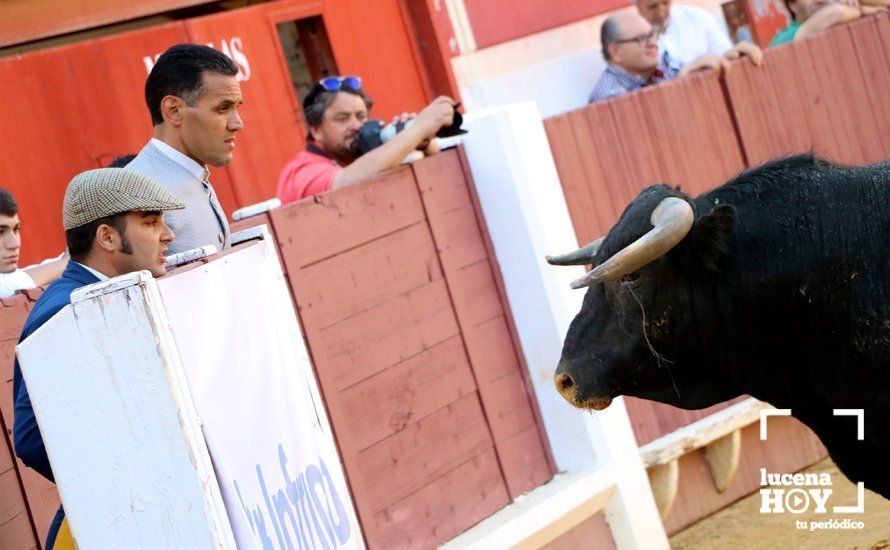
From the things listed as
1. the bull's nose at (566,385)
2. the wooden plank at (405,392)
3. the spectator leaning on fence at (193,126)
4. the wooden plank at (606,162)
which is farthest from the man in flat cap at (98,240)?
the wooden plank at (606,162)

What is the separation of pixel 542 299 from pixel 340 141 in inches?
45.4

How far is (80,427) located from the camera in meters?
2.82

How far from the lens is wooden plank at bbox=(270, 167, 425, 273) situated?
5199 mm

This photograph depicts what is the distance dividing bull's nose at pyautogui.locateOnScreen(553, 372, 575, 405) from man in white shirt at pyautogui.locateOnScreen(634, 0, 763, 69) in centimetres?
474

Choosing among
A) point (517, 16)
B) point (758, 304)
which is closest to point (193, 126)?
point (758, 304)

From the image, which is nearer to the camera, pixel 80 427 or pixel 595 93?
pixel 80 427

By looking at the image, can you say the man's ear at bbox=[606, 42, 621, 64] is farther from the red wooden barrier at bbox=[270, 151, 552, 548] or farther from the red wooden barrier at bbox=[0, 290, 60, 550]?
the red wooden barrier at bbox=[0, 290, 60, 550]

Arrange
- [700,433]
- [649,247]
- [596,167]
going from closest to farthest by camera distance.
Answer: [649,247] → [700,433] → [596,167]

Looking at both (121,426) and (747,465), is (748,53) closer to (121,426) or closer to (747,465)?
(747,465)

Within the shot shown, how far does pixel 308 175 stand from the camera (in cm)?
568

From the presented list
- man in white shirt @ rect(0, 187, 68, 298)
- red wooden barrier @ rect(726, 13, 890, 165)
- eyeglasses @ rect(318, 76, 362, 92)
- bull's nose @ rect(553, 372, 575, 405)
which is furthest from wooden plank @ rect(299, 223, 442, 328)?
red wooden barrier @ rect(726, 13, 890, 165)

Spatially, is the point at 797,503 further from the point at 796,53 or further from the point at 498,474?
the point at 796,53

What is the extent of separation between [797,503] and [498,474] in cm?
183

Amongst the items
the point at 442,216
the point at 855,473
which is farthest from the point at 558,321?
the point at 855,473
